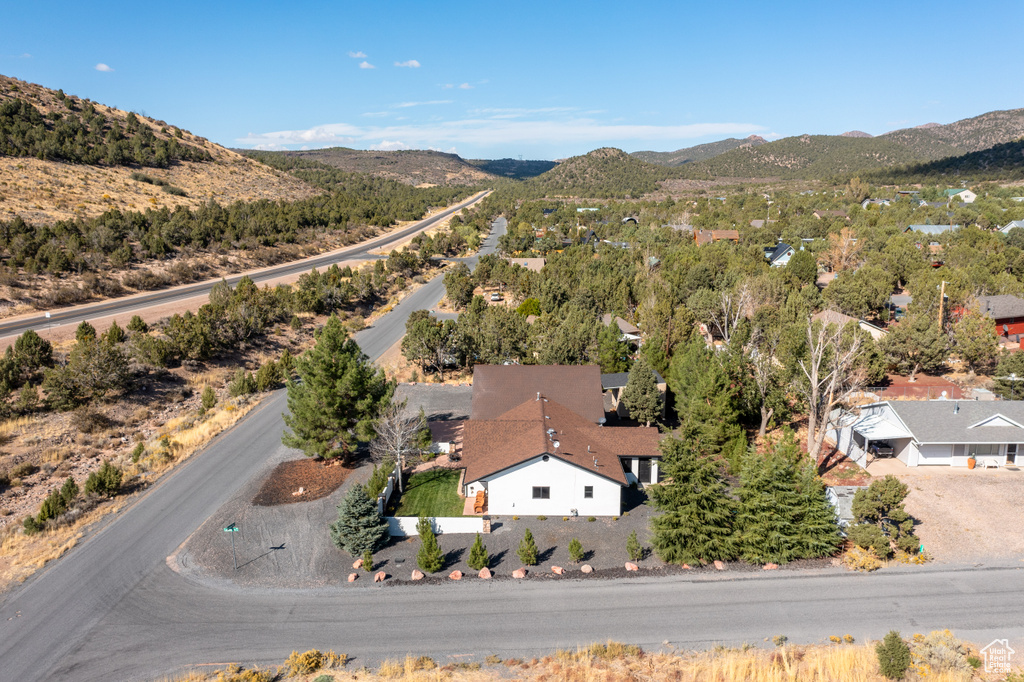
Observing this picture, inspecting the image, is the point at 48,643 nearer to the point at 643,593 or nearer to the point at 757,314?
the point at 643,593

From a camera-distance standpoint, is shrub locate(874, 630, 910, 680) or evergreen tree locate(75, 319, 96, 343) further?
evergreen tree locate(75, 319, 96, 343)

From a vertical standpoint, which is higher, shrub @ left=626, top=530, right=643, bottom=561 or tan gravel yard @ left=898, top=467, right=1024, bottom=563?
shrub @ left=626, top=530, right=643, bottom=561

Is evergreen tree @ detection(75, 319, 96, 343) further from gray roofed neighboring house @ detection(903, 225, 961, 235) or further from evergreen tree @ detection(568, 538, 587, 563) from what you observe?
gray roofed neighboring house @ detection(903, 225, 961, 235)

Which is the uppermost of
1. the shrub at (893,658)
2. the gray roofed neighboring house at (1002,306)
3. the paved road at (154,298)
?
the paved road at (154,298)

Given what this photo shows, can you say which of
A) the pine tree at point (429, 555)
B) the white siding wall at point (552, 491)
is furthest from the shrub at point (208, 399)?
the pine tree at point (429, 555)

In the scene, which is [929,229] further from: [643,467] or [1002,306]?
[643,467]

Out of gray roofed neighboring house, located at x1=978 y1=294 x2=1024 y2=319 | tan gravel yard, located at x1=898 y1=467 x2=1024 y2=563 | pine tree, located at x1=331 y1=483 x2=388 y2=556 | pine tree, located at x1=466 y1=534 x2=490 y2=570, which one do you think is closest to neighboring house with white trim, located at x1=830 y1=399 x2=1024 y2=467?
tan gravel yard, located at x1=898 y1=467 x2=1024 y2=563

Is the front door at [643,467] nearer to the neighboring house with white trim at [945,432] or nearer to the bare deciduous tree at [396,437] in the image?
the bare deciduous tree at [396,437]
